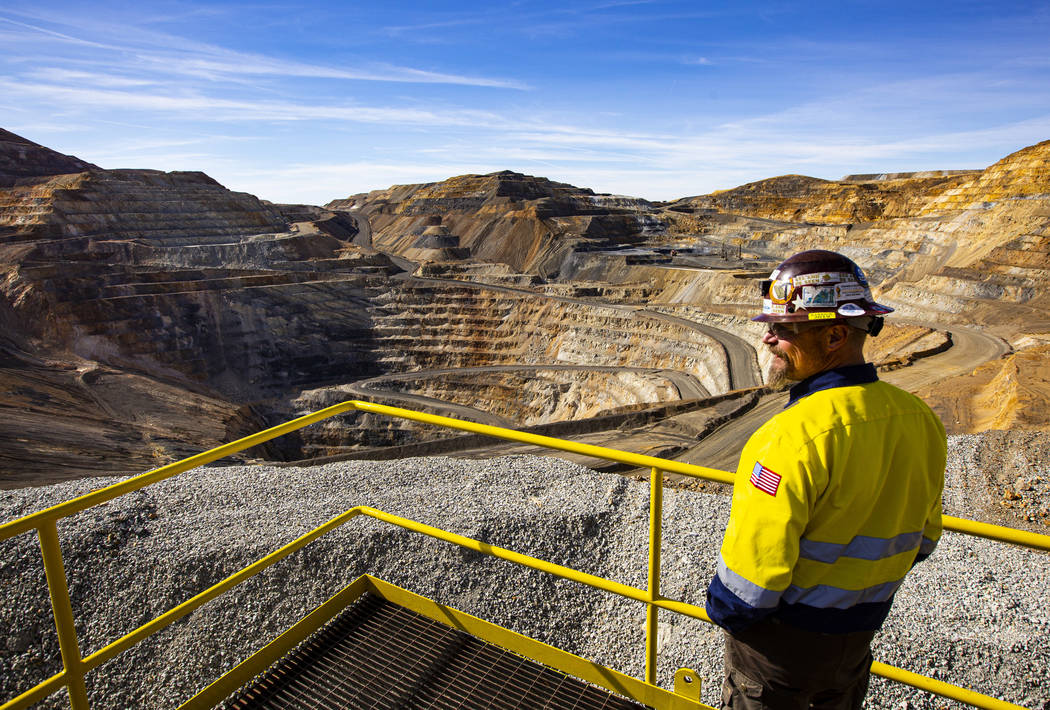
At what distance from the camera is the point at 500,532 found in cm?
762

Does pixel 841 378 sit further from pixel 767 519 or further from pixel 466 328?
pixel 466 328

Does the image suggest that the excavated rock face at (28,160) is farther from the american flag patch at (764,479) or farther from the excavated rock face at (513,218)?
the american flag patch at (764,479)

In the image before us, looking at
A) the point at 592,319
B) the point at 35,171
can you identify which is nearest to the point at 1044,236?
the point at 592,319

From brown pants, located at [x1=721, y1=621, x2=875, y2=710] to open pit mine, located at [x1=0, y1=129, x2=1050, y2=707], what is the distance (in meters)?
6.42

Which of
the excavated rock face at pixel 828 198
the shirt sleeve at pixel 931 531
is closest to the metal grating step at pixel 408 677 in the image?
the shirt sleeve at pixel 931 531

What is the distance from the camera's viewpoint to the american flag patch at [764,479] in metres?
2.34

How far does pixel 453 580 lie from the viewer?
671 centimetres

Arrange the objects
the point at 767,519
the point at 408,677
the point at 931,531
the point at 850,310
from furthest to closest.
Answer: the point at 408,677
the point at 931,531
the point at 850,310
the point at 767,519

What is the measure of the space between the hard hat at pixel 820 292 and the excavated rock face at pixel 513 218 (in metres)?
67.3

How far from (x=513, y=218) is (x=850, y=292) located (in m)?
79.7

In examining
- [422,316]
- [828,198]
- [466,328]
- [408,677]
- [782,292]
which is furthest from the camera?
[828,198]

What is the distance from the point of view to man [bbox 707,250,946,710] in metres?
2.34

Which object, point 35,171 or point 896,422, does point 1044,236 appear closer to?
point 896,422

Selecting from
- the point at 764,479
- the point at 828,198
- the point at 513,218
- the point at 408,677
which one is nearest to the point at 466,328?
the point at 513,218
